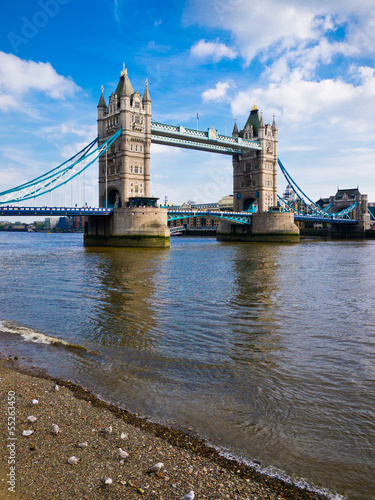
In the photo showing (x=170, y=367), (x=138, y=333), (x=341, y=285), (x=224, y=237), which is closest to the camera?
(x=170, y=367)

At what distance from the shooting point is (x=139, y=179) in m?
55.6

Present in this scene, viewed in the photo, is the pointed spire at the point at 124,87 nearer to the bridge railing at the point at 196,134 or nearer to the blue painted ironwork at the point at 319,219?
the bridge railing at the point at 196,134

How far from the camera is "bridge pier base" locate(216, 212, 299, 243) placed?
69.9 meters

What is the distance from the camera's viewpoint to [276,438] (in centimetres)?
523

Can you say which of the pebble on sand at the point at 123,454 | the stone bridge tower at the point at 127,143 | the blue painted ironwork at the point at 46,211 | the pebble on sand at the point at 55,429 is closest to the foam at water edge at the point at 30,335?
the pebble on sand at the point at 55,429

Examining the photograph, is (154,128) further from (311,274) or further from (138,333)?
(138,333)

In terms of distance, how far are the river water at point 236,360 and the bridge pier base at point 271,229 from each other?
53.3m

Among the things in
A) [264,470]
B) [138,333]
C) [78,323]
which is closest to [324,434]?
[264,470]

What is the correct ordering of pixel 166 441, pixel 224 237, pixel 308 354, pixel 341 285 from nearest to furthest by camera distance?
1. pixel 166 441
2. pixel 308 354
3. pixel 341 285
4. pixel 224 237

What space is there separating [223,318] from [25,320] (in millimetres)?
6110

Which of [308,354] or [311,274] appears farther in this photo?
[311,274]

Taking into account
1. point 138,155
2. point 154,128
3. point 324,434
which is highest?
point 154,128

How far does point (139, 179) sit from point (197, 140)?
1500 centimetres

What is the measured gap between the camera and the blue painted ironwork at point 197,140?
5956 cm
